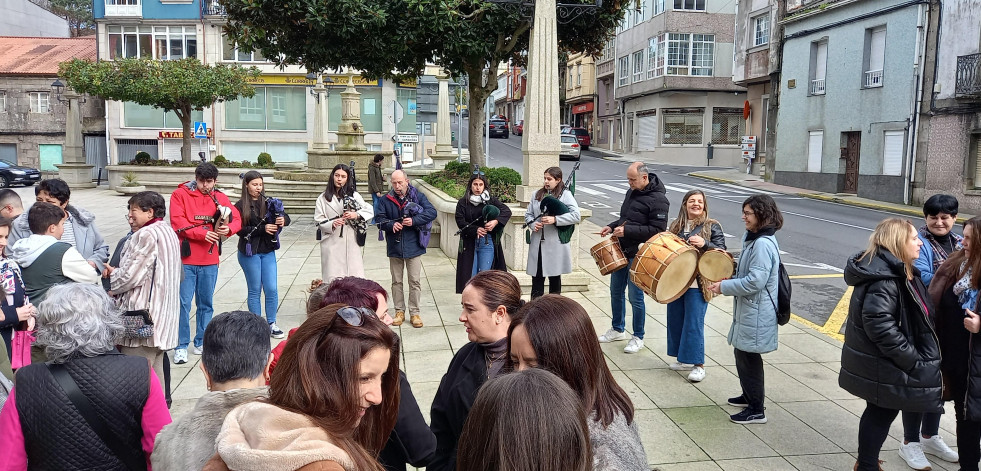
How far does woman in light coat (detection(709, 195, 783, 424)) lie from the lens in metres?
5.32

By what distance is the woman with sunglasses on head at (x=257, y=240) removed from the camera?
7.35 metres

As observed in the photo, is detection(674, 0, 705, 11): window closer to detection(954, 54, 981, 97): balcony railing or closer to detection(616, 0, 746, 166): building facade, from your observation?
detection(616, 0, 746, 166): building facade

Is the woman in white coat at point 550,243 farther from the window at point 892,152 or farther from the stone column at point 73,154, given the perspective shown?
the stone column at point 73,154

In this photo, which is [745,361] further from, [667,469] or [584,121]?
[584,121]

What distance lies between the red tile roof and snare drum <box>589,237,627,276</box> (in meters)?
40.4

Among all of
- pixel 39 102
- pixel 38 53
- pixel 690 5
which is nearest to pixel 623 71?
pixel 690 5

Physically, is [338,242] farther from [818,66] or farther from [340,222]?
[818,66]

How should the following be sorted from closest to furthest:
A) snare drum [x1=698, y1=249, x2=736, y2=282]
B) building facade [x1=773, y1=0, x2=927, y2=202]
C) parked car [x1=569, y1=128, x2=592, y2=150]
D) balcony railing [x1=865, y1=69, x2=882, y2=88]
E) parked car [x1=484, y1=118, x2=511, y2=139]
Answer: snare drum [x1=698, y1=249, x2=736, y2=282]
building facade [x1=773, y1=0, x2=927, y2=202]
balcony railing [x1=865, y1=69, x2=882, y2=88]
parked car [x1=569, y1=128, x2=592, y2=150]
parked car [x1=484, y1=118, x2=511, y2=139]

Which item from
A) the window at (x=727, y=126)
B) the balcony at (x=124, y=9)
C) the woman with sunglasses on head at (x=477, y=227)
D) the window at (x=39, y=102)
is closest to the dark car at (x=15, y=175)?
A: the window at (x=39, y=102)

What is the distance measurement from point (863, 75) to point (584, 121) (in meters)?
36.3

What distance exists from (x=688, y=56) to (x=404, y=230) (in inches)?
1477

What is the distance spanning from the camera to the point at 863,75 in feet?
85.5

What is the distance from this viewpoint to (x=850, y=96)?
2680 centimetres

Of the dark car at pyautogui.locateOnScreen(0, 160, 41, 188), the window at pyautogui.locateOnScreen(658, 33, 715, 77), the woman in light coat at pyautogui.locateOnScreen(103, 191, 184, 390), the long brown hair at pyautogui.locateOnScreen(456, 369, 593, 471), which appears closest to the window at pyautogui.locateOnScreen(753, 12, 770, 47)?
the window at pyautogui.locateOnScreen(658, 33, 715, 77)
